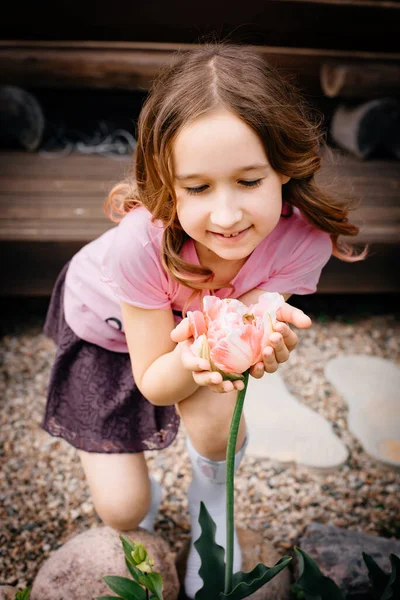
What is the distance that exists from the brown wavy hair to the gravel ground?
835mm

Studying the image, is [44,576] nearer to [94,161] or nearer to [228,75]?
[228,75]

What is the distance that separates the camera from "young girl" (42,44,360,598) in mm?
1119

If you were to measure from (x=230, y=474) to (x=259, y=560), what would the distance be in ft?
2.22

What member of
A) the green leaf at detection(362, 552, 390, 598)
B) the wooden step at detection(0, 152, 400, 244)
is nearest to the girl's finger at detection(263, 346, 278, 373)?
the green leaf at detection(362, 552, 390, 598)

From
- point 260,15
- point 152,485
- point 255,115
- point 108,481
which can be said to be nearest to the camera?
point 255,115

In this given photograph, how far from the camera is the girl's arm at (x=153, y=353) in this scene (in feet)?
4.31

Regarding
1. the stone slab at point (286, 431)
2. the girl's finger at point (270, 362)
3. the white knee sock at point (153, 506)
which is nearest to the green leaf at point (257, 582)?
the girl's finger at point (270, 362)

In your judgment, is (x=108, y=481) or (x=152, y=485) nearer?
(x=108, y=481)

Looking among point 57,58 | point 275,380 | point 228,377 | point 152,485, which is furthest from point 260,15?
point 228,377

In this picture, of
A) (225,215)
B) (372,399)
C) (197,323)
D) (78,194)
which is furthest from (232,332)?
(78,194)

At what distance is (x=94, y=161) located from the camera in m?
3.15

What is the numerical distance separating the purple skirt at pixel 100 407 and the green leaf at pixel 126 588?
1.31ft

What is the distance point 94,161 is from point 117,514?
205 cm

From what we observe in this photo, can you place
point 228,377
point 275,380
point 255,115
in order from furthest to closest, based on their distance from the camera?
point 275,380
point 255,115
point 228,377
